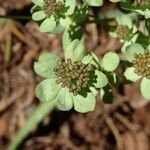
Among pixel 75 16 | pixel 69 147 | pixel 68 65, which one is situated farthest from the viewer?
pixel 69 147

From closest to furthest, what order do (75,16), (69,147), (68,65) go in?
(68,65), (75,16), (69,147)

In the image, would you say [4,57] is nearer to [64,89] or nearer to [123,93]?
[123,93]

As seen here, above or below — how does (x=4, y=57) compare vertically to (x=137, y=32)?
below

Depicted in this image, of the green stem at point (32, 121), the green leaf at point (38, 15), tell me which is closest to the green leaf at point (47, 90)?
the green leaf at point (38, 15)

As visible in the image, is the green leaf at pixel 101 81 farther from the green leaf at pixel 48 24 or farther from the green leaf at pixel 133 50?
the green leaf at pixel 48 24

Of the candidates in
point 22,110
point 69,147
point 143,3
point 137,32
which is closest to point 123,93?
point 69,147

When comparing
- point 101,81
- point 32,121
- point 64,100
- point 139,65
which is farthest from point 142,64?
point 32,121

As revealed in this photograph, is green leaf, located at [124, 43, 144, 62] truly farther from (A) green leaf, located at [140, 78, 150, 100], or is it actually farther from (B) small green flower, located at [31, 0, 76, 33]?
(B) small green flower, located at [31, 0, 76, 33]
